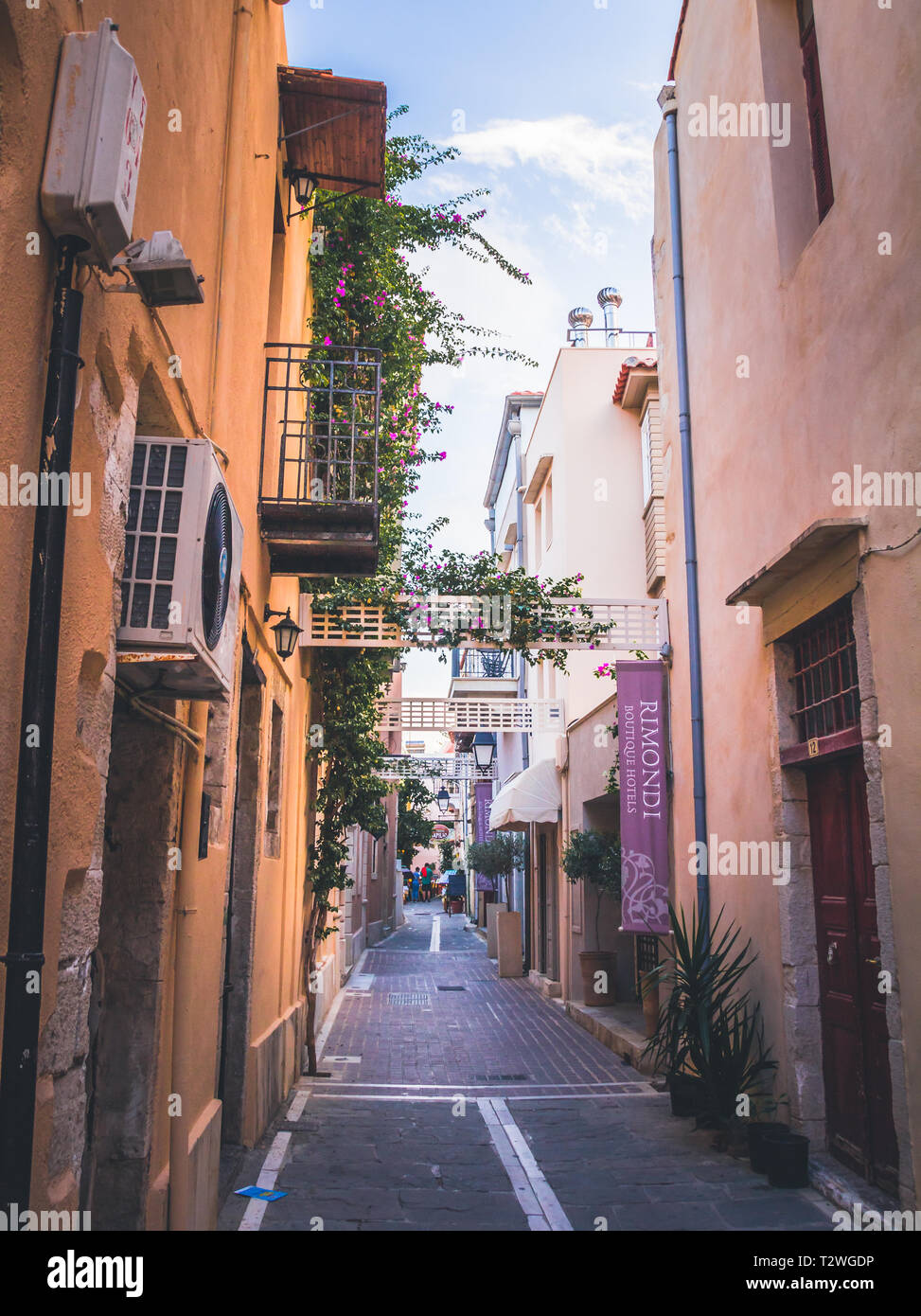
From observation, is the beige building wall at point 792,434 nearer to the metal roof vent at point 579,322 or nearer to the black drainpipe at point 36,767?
the black drainpipe at point 36,767

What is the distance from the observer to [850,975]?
607 cm

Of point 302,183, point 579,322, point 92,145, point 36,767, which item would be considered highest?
point 579,322

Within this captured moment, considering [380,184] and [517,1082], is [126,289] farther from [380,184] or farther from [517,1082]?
[517,1082]

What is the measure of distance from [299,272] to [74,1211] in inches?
355

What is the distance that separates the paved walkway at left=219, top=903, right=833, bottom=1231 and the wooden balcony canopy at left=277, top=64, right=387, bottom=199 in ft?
24.9

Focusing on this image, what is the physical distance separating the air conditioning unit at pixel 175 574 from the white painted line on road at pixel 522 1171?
3599 millimetres

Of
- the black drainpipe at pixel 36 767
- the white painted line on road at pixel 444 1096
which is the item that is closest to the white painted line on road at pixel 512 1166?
the white painted line on road at pixel 444 1096

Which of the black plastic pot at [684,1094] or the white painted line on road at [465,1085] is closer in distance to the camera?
the black plastic pot at [684,1094]

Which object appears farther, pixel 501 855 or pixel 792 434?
pixel 501 855

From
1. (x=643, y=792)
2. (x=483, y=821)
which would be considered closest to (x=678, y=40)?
(x=643, y=792)

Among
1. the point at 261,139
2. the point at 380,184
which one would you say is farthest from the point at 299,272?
the point at 261,139

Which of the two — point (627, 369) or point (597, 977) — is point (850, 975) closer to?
point (597, 977)

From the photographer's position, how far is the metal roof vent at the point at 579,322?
63.2ft

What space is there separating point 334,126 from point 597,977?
10330 mm
